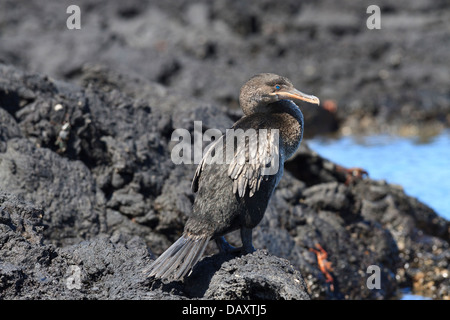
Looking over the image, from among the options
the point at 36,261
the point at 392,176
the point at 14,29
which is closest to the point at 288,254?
the point at 36,261

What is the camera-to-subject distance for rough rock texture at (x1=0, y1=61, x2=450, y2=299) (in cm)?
395

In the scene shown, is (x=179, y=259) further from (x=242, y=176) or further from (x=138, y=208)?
(x=138, y=208)

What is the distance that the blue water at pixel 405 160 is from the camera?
8.89 metres

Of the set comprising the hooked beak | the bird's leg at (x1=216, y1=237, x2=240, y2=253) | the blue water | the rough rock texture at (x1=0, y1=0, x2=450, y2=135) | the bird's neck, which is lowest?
the bird's leg at (x1=216, y1=237, x2=240, y2=253)

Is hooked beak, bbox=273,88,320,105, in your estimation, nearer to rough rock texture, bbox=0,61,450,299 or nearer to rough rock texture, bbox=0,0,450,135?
rough rock texture, bbox=0,61,450,299

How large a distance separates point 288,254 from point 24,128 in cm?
260

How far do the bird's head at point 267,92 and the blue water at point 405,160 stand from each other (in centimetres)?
420

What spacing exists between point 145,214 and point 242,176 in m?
1.55

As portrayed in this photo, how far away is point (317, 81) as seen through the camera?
15.0 meters

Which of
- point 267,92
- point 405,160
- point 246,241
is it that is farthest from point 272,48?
point 246,241

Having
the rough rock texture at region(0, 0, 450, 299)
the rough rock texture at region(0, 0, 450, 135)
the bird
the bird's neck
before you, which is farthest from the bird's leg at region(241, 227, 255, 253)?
the rough rock texture at region(0, 0, 450, 135)

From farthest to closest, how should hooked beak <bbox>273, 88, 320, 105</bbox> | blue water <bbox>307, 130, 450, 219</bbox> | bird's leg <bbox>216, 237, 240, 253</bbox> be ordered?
blue water <bbox>307, 130, 450, 219</bbox>
hooked beak <bbox>273, 88, 320, 105</bbox>
bird's leg <bbox>216, 237, 240, 253</bbox>

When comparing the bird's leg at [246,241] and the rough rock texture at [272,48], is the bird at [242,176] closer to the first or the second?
the bird's leg at [246,241]

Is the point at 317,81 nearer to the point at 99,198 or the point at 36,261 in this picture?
the point at 99,198
